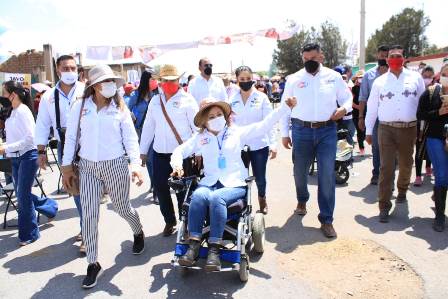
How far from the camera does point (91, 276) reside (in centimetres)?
399

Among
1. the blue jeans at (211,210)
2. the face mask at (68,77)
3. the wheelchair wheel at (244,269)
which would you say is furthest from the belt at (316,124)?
the face mask at (68,77)

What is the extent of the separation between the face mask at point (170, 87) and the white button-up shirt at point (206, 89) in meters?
2.96

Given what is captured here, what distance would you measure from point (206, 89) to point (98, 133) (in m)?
4.07

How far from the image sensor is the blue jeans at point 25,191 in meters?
5.11

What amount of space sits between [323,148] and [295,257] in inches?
56.9

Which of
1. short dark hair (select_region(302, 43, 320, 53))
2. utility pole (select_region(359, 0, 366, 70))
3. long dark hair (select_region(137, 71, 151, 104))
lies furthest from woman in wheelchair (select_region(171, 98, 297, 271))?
utility pole (select_region(359, 0, 366, 70))

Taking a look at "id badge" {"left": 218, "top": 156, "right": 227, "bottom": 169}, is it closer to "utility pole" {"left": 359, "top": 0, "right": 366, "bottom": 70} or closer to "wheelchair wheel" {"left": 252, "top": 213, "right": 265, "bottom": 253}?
"wheelchair wheel" {"left": 252, "top": 213, "right": 265, "bottom": 253}

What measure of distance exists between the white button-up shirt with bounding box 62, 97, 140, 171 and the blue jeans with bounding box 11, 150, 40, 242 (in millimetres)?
1382

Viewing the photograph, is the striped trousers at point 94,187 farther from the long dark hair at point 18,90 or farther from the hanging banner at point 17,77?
the hanging banner at point 17,77

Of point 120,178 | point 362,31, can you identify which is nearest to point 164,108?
point 120,178

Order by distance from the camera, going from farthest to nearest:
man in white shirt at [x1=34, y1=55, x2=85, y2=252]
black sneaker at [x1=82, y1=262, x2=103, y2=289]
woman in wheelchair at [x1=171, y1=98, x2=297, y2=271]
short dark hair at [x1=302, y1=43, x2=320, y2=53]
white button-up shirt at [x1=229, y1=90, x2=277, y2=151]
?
white button-up shirt at [x1=229, y1=90, x2=277, y2=151] → short dark hair at [x1=302, y1=43, x2=320, y2=53] → man in white shirt at [x1=34, y1=55, x2=85, y2=252] → black sneaker at [x1=82, y1=262, x2=103, y2=289] → woman in wheelchair at [x1=171, y1=98, x2=297, y2=271]

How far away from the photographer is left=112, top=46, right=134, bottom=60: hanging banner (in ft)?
51.5

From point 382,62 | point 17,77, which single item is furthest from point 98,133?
point 17,77

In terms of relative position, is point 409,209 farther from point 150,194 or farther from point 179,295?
point 150,194
